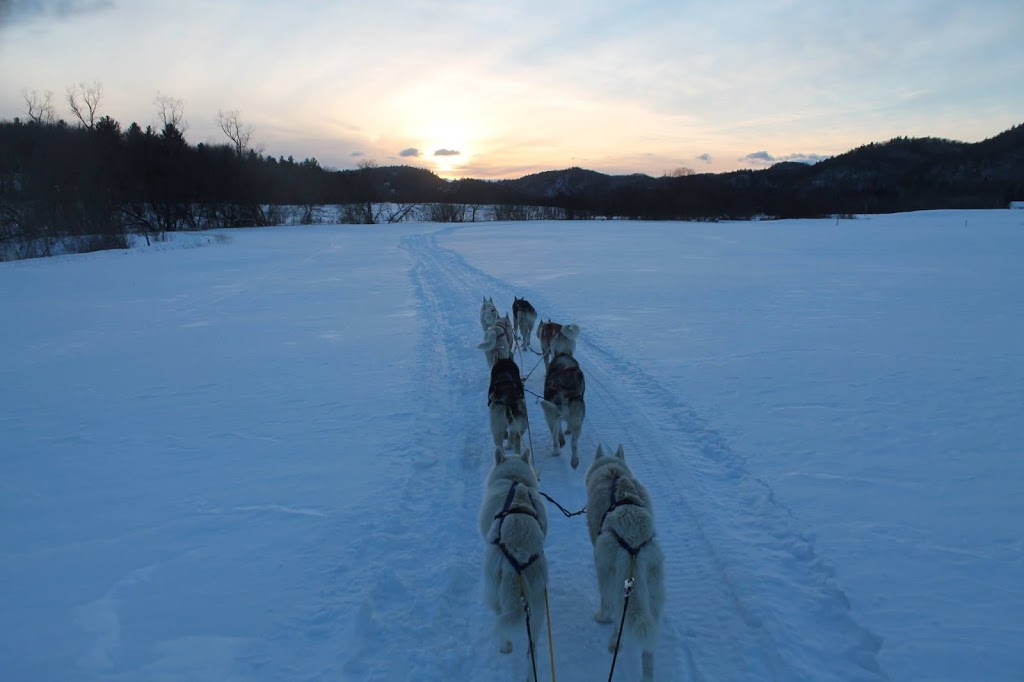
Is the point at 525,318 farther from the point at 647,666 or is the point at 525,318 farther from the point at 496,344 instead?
the point at 647,666

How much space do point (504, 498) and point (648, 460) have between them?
232 centimetres

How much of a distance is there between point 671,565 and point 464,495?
1.90 metres

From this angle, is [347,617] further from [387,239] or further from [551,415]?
[387,239]

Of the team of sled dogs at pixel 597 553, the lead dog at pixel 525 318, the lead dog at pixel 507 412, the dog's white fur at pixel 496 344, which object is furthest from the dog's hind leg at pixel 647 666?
the lead dog at pixel 525 318

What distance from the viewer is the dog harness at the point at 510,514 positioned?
2756 mm

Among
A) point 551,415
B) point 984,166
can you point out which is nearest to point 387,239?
point 551,415

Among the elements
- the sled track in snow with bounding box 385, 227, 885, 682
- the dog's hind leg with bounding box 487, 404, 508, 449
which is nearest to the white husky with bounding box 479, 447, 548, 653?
the sled track in snow with bounding box 385, 227, 885, 682

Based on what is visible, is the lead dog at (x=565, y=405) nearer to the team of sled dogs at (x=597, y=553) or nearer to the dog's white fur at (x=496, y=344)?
the team of sled dogs at (x=597, y=553)

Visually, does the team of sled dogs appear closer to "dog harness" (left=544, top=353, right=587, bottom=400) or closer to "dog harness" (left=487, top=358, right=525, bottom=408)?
"dog harness" (left=487, top=358, right=525, bottom=408)

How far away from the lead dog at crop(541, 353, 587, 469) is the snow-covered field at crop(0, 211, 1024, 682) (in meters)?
0.23

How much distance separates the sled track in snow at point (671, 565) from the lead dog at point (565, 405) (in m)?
0.19

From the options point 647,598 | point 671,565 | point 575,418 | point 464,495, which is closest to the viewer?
point 647,598

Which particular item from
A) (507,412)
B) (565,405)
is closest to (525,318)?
(565,405)

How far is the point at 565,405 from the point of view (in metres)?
5.34
